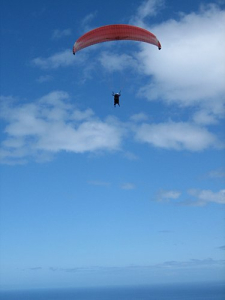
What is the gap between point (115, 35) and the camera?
103ft

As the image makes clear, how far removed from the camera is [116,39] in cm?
3177

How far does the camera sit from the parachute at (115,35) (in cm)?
3125

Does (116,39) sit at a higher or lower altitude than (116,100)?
higher

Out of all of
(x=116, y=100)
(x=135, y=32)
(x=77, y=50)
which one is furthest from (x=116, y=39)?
(x=116, y=100)

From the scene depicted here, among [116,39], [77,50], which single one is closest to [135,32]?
[116,39]

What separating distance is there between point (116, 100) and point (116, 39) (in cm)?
675

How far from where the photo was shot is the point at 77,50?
3234cm

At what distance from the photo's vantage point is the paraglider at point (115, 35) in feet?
103

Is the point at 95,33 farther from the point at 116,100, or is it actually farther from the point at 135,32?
the point at 116,100

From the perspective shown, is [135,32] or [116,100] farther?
[116,100]

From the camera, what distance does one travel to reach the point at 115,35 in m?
31.4

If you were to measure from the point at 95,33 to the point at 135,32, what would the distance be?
364 cm

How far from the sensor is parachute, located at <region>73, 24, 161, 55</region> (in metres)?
31.2

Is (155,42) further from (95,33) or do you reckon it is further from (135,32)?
(95,33)
